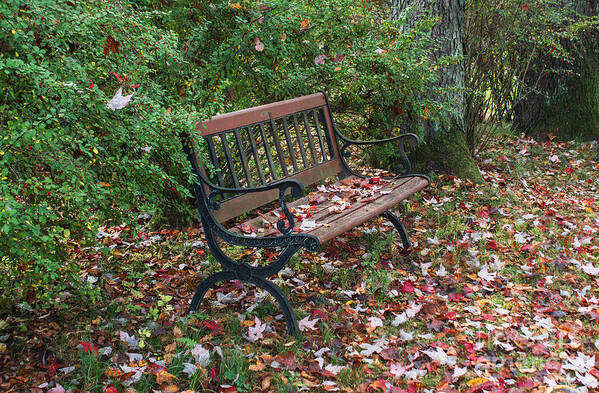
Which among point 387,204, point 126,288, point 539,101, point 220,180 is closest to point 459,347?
point 387,204

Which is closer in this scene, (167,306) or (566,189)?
(167,306)

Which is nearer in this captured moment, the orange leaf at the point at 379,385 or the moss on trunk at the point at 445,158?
the orange leaf at the point at 379,385

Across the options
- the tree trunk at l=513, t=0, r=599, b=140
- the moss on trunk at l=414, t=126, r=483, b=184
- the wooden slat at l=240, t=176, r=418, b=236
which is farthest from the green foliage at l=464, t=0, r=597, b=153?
the wooden slat at l=240, t=176, r=418, b=236

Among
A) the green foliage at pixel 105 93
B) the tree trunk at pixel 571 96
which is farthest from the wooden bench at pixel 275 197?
the tree trunk at pixel 571 96

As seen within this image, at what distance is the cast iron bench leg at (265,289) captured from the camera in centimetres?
297

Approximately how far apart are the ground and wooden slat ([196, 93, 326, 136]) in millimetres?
928

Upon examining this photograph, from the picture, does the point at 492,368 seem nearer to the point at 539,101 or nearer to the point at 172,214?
the point at 172,214

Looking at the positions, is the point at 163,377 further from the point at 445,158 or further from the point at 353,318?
the point at 445,158

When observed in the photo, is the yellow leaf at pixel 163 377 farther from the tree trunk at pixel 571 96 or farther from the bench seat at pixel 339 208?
the tree trunk at pixel 571 96

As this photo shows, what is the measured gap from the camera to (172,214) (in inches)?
177

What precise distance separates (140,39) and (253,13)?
1.08 meters

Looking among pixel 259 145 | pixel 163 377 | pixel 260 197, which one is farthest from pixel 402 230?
pixel 163 377

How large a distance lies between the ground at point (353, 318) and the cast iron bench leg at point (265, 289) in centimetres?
8

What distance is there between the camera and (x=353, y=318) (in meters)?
3.26
